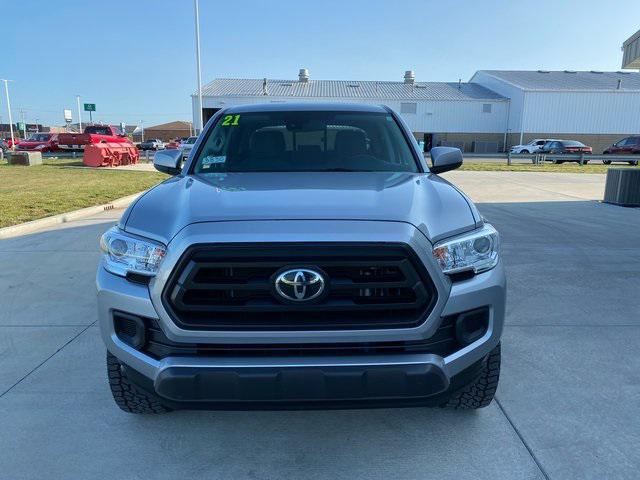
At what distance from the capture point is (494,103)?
46625 millimetres

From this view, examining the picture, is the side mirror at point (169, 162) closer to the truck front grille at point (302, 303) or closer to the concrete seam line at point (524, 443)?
the truck front grille at point (302, 303)

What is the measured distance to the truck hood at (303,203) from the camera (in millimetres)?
2238

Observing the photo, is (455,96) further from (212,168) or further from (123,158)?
(212,168)

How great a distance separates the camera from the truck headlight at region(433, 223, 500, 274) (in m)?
2.21

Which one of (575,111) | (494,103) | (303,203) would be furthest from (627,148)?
(303,203)

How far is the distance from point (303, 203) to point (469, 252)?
2.63 ft

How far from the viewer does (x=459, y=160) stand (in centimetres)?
384


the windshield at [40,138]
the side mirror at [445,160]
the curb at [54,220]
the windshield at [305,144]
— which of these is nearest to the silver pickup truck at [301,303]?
the windshield at [305,144]

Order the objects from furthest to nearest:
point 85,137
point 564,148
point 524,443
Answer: point 564,148, point 85,137, point 524,443

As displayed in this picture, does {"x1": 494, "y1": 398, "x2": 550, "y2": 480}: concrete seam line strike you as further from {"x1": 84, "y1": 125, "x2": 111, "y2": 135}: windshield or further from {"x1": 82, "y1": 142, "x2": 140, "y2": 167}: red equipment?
{"x1": 84, "y1": 125, "x2": 111, "y2": 135}: windshield

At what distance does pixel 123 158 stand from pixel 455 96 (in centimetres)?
3427

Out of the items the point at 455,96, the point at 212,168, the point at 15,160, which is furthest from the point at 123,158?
the point at 455,96

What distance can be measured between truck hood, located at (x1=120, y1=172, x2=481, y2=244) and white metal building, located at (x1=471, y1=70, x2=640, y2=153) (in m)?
46.7

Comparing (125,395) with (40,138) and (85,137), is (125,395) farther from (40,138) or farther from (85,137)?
(40,138)
